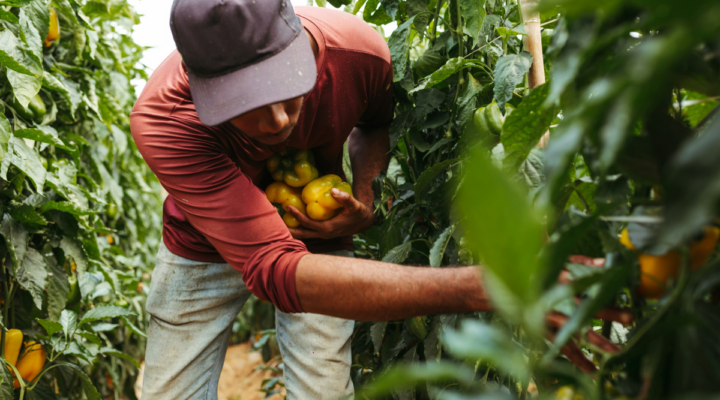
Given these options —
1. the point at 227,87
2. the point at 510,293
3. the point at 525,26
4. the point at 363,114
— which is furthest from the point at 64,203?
the point at 510,293

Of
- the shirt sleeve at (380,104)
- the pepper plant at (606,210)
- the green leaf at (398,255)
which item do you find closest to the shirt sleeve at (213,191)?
the green leaf at (398,255)

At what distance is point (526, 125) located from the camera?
601 mm

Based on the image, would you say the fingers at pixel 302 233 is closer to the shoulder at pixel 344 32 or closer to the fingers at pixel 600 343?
the shoulder at pixel 344 32

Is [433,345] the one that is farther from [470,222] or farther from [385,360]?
[470,222]

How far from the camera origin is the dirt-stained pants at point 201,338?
135 centimetres

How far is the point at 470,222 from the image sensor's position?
239 millimetres

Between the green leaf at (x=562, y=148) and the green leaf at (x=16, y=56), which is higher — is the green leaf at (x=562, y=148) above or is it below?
above

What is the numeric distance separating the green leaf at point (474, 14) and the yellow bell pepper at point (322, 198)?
1.65ft

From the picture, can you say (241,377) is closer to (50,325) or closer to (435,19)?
(50,325)

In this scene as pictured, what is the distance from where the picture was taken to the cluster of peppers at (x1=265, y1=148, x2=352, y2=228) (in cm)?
130

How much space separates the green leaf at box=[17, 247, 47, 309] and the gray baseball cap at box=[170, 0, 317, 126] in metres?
0.74


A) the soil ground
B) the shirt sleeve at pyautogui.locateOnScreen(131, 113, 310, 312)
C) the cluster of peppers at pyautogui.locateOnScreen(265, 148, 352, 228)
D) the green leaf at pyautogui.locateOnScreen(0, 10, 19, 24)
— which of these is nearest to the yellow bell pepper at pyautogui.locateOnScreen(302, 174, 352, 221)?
the cluster of peppers at pyautogui.locateOnScreen(265, 148, 352, 228)

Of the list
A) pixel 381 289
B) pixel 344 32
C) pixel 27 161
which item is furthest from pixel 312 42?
pixel 27 161

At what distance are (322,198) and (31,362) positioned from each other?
3.00 ft
